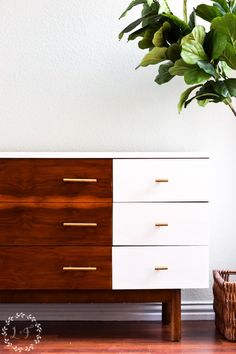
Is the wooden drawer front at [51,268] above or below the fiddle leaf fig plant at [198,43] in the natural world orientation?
below

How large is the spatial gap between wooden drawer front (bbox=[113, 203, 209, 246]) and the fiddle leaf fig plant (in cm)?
46

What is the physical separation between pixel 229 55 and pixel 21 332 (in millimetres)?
1526

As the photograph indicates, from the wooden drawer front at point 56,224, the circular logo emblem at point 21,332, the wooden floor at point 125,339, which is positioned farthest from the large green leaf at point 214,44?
the circular logo emblem at point 21,332

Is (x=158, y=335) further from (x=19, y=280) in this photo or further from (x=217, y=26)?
(x=217, y=26)

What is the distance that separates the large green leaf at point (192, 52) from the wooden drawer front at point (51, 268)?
2.86 ft

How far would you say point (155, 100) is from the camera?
2791 millimetres

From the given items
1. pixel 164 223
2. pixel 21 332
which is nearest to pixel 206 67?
pixel 164 223

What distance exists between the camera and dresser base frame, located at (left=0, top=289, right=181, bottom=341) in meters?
2.35

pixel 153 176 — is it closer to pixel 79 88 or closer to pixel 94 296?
pixel 94 296

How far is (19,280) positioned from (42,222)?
260 mm

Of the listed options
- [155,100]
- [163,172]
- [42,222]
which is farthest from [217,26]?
[42,222]

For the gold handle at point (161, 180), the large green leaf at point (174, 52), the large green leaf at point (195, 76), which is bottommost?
the gold handle at point (161, 180)

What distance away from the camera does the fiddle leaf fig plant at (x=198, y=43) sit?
1996mm

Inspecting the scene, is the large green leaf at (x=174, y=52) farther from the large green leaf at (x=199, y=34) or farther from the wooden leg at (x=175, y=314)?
the wooden leg at (x=175, y=314)
